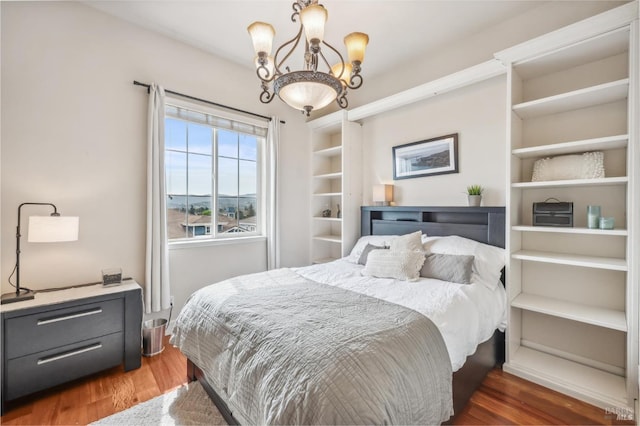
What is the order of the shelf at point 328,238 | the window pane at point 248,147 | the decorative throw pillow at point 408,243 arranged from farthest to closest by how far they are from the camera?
the shelf at point 328,238, the window pane at point 248,147, the decorative throw pillow at point 408,243

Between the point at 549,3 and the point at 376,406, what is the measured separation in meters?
3.22

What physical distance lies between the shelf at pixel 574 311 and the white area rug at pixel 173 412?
7.65 ft

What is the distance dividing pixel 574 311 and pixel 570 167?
106 cm

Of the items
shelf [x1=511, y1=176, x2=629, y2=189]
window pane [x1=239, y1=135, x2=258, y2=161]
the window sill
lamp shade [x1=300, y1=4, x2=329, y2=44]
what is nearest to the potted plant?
shelf [x1=511, y1=176, x2=629, y2=189]

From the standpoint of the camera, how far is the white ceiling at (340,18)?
2.38 metres

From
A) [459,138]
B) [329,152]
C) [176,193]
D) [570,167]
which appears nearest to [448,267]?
[570,167]

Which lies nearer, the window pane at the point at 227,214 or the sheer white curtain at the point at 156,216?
the sheer white curtain at the point at 156,216

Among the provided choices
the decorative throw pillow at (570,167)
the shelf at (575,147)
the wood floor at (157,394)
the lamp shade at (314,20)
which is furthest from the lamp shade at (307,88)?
the wood floor at (157,394)

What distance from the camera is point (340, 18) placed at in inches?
99.4

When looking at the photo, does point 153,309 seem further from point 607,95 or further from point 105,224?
point 607,95

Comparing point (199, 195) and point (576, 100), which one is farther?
point (199, 195)

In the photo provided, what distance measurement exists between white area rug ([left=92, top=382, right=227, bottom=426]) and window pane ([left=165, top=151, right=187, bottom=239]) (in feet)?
5.23

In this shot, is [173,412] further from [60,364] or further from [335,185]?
[335,185]

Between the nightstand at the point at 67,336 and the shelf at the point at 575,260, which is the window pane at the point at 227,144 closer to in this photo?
the nightstand at the point at 67,336
